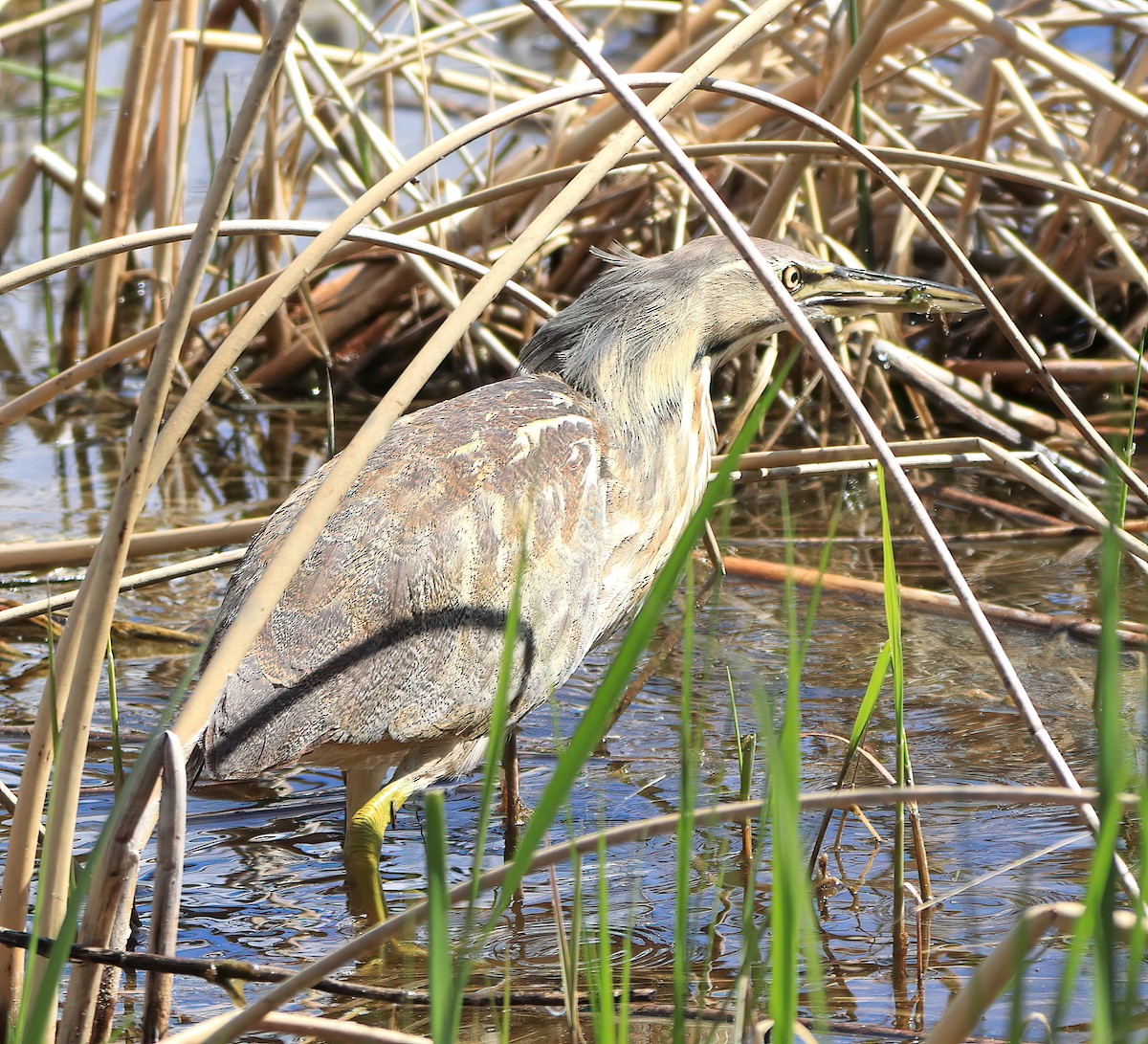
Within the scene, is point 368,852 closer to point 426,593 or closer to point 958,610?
point 426,593

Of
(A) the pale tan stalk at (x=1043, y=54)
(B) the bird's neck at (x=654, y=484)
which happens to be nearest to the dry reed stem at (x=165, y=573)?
(B) the bird's neck at (x=654, y=484)

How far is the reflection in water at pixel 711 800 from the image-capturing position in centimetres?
203

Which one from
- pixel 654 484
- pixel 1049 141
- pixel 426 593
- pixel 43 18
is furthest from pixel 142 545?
pixel 1049 141

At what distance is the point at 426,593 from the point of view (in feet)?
7.39

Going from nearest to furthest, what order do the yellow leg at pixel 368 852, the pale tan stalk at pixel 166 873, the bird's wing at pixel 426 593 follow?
the pale tan stalk at pixel 166 873 → the bird's wing at pixel 426 593 → the yellow leg at pixel 368 852

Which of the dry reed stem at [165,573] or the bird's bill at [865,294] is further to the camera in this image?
the bird's bill at [865,294]

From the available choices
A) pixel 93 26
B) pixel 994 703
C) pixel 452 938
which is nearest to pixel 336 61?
pixel 93 26

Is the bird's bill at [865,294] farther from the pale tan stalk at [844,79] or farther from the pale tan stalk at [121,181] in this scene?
the pale tan stalk at [121,181]

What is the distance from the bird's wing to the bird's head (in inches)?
8.1

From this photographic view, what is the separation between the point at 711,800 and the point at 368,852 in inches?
23.5

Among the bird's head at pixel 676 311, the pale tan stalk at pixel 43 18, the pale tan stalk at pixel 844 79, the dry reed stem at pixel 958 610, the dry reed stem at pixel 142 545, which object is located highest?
the pale tan stalk at pixel 43 18

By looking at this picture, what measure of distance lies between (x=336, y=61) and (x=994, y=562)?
7.97ft

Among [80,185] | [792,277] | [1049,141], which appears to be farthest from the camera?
[80,185]

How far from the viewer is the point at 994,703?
2.96 metres
